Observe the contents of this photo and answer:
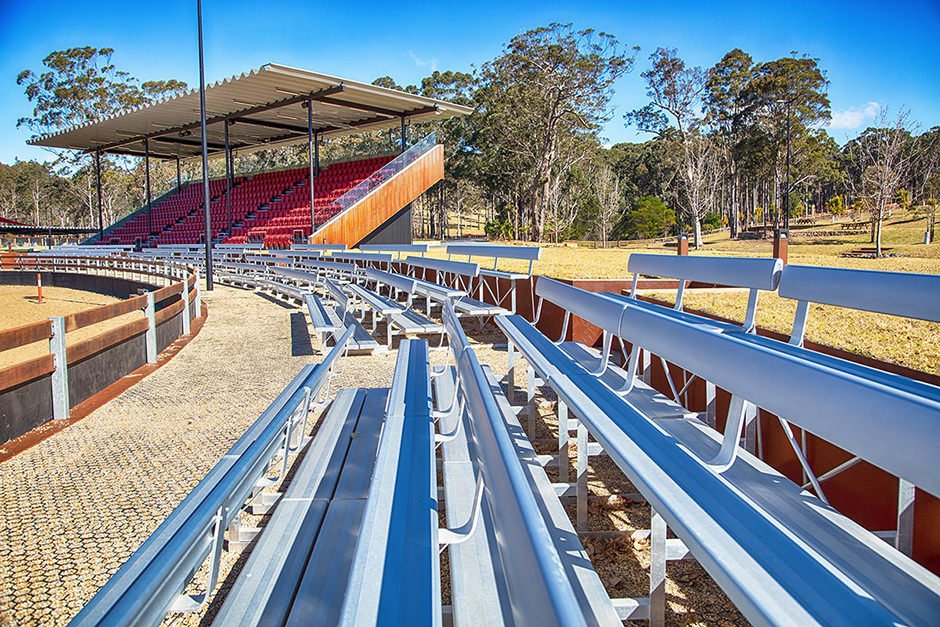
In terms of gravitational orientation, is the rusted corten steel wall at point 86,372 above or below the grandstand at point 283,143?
below

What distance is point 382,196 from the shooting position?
23.5 metres

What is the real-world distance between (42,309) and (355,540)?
1440cm

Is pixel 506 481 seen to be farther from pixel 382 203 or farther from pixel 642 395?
pixel 382 203

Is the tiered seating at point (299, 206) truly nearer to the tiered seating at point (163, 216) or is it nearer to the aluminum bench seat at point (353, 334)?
the tiered seating at point (163, 216)

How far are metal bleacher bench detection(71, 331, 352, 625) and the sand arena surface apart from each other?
1.40 feet

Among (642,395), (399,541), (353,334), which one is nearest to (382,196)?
(353,334)

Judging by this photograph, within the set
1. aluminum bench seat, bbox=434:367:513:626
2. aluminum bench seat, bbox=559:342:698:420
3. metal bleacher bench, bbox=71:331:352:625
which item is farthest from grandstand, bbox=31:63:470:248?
aluminum bench seat, bbox=434:367:513:626

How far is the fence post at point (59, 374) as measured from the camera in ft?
14.8

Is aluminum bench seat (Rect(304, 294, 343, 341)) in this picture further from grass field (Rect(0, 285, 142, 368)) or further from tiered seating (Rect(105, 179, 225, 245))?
tiered seating (Rect(105, 179, 225, 245))

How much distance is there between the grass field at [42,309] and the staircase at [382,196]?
7.19 m

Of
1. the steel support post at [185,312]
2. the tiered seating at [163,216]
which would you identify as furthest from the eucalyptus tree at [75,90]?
the steel support post at [185,312]

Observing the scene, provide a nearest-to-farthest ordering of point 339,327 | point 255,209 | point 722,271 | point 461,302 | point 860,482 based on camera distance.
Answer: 1. point 860,482
2. point 722,271
3. point 339,327
4. point 461,302
5. point 255,209

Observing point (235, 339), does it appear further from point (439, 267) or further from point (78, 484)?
point (78, 484)

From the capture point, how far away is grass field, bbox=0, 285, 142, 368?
8263 mm
